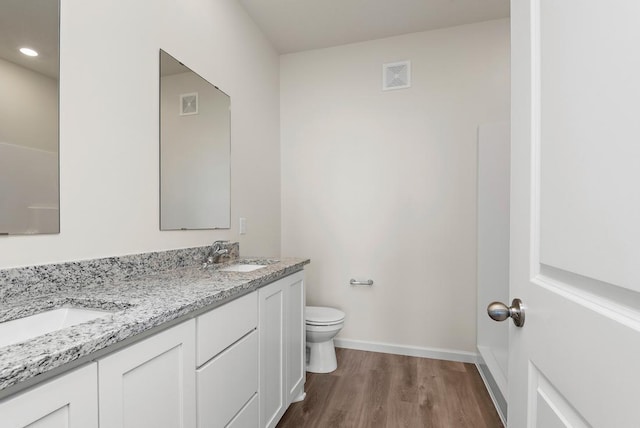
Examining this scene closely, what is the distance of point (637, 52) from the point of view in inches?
15.5

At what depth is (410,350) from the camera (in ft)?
8.59

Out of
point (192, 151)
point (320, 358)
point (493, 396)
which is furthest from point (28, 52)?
point (493, 396)

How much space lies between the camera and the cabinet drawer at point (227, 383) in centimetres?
106

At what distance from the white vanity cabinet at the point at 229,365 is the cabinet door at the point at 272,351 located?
57 mm

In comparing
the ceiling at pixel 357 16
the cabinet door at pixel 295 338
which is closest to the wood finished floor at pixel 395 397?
the cabinet door at pixel 295 338

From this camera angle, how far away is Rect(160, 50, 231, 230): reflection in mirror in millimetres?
1634

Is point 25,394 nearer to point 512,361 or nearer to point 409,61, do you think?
point 512,361

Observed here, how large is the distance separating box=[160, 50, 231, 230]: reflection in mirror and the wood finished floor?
4.12 feet

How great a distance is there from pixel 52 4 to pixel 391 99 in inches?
87.3

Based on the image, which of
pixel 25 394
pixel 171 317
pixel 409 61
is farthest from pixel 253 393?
pixel 409 61

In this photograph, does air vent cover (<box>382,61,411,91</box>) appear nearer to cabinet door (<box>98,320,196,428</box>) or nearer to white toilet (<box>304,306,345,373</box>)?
white toilet (<box>304,306,345,373</box>)

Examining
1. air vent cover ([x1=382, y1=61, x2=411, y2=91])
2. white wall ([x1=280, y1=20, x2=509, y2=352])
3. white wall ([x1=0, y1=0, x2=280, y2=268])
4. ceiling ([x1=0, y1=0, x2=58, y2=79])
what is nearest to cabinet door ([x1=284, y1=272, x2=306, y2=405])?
white wall ([x1=0, y1=0, x2=280, y2=268])

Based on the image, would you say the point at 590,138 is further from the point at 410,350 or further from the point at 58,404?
the point at 410,350

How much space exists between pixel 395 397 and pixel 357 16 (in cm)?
269
